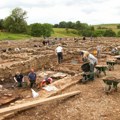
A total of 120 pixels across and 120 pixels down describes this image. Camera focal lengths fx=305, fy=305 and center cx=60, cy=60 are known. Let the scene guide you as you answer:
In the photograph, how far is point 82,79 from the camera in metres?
15.5

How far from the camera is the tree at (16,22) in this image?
9231cm

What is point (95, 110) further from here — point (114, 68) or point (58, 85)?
point (114, 68)

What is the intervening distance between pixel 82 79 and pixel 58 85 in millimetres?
1439

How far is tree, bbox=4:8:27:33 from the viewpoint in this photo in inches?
3634

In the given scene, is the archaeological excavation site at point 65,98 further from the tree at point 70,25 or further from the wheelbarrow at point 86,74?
the tree at point 70,25

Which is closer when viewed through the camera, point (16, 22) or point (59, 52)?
point (59, 52)

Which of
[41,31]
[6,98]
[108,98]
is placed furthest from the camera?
[41,31]

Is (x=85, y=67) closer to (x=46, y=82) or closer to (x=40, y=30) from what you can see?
(x=46, y=82)

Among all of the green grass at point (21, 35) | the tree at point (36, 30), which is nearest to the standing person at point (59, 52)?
the green grass at point (21, 35)

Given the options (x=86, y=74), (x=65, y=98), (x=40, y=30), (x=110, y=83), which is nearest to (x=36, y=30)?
(x=40, y=30)

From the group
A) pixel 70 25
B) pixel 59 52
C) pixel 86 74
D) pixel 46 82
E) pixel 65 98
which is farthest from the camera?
pixel 70 25

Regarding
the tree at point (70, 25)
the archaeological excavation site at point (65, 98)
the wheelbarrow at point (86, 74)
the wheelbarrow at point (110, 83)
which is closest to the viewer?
the archaeological excavation site at point (65, 98)

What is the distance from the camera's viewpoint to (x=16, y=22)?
95188 millimetres

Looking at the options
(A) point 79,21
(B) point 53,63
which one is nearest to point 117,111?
(B) point 53,63
